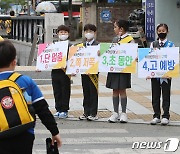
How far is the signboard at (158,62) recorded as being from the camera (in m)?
9.63

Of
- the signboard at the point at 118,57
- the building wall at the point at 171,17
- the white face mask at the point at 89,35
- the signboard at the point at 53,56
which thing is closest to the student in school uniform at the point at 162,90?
the signboard at the point at 118,57

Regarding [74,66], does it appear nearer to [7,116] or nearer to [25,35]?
[7,116]

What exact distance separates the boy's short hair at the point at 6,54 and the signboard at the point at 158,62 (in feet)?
18.6

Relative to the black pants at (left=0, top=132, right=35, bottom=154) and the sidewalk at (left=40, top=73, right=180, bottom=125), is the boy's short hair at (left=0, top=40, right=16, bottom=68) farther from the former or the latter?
the sidewalk at (left=40, top=73, right=180, bottom=125)

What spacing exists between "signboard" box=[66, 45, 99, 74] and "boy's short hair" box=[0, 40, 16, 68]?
5.83 metres

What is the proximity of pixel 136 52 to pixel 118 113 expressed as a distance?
121cm

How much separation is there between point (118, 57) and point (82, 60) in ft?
2.45

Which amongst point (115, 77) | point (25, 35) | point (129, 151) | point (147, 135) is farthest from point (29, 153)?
point (25, 35)

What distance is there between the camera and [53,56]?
10.4 m

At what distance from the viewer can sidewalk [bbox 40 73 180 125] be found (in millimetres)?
10367

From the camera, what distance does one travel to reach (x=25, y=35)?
25.4 metres

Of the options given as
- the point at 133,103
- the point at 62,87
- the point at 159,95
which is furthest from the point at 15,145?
the point at 133,103

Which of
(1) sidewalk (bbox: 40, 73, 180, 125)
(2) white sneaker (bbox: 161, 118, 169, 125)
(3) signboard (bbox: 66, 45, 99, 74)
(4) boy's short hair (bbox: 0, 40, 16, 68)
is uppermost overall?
(4) boy's short hair (bbox: 0, 40, 16, 68)

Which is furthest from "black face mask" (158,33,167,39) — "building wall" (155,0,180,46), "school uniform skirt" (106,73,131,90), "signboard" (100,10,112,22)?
"signboard" (100,10,112,22)
